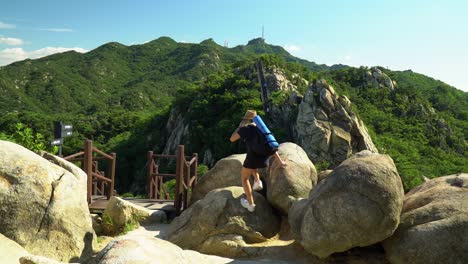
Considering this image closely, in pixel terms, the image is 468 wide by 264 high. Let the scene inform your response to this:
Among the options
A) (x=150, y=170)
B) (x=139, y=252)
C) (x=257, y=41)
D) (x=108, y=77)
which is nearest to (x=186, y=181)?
(x=150, y=170)

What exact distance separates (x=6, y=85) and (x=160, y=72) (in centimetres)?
4212

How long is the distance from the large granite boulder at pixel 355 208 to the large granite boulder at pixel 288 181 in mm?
1839

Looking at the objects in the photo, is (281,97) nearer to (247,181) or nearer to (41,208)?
(247,181)

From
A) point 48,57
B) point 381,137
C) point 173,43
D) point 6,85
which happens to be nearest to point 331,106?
point 381,137

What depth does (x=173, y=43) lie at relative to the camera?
502 feet

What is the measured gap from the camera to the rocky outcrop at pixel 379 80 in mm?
48969

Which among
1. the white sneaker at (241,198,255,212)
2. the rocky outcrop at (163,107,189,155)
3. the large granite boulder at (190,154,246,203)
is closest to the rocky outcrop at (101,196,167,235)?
the large granite boulder at (190,154,246,203)

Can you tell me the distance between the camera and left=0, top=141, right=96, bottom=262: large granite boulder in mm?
6578

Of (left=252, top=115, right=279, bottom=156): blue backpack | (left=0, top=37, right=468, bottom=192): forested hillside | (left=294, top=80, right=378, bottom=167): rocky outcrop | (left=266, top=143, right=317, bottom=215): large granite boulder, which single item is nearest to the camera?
(left=252, top=115, right=279, bottom=156): blue backpack

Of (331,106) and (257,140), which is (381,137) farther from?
(257,140)

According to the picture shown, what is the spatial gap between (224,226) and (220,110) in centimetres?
3388

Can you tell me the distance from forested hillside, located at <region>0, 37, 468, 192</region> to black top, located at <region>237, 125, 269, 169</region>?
277 inches

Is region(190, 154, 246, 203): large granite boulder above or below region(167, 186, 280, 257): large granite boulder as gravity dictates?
above

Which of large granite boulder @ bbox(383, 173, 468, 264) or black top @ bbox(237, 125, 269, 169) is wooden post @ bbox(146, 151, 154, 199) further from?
large granite boulder @ bbox(383, 173, 468, 264)
